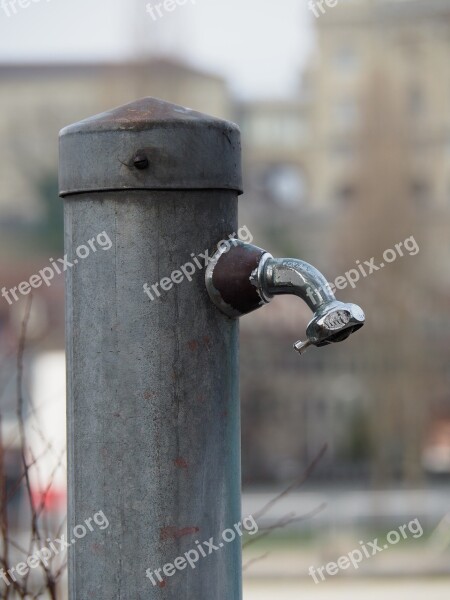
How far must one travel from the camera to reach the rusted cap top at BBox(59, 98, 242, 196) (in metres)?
1.46

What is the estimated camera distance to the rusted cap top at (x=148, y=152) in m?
1.46

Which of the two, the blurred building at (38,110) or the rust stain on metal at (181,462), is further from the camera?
the blurred building at (38,110)

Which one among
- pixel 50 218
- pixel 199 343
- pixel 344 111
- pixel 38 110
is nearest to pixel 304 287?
pixel 199 343

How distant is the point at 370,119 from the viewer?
93.2 ft

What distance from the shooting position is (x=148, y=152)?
1.46 metres

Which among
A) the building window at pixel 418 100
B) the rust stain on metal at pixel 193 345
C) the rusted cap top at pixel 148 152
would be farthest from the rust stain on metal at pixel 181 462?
the building window at pixel 418 100

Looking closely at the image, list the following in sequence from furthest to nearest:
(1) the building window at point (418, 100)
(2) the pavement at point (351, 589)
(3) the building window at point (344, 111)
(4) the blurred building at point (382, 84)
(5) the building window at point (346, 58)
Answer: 1. (5) the building window at point (346, 58)
2. (3) the building window at point (344, 111)
3. (1) the building window at point (418, 100)
4. (4) the blurred building at point (382, 84)
5. (2) the pavement at point (351, 589)

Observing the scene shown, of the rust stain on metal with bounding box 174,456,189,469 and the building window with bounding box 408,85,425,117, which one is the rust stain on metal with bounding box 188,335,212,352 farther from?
the building window with bounding box 408,85,425,117

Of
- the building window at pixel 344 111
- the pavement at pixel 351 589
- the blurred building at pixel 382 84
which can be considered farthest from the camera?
the building window at pixel 344 111

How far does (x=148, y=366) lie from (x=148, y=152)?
0.89 ft

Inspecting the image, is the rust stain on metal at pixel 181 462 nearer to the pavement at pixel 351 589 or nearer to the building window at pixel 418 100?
the pavement at pixel 351 589

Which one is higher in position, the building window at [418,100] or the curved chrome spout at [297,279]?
the building window at [418,100]

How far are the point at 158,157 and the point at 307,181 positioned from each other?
44956mm

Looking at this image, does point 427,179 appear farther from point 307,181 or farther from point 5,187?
point 5,187
